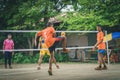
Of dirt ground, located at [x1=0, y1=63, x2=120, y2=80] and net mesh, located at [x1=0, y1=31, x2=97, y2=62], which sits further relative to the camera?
net mesh, located at [x1=0, y1=31, x2=97, y2=62]

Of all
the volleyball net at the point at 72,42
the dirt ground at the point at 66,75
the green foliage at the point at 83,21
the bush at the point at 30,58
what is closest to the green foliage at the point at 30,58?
the bush at the point at 30,58

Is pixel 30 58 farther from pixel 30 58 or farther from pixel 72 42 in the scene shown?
pixel 72 42

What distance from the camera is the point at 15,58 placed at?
70.4 feet

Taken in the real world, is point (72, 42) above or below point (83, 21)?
below

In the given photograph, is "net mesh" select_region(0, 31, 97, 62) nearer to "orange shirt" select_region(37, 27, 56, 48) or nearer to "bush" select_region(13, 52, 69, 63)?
"bush" select_region(13, 52, 69, 63)

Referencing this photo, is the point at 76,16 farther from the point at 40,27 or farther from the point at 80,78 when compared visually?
the point at 80,78

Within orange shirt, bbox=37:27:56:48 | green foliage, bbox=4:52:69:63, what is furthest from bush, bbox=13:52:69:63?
orange shirt, bbox=37:27:56:48

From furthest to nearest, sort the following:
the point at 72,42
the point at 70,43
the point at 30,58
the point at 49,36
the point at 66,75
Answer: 1. the point at 70,43
2. the point at 72,42
3. the point at 30,58
4. the point at 66,75
5. the point at 49,36

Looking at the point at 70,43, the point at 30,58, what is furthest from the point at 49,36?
the point at 70,43

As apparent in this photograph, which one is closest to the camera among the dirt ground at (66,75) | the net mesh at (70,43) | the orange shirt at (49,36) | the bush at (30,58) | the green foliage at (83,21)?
the dirt ground at (66,75)

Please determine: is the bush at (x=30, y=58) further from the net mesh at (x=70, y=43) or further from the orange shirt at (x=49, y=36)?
the orange shirt at (x=49, y=36)

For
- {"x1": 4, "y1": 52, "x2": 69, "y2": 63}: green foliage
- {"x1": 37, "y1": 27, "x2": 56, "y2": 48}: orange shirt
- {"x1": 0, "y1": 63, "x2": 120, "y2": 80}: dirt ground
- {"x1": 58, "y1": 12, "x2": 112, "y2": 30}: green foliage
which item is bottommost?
{"x1": 4, "y1": 52, "x2": 69, "y2": 63}: green foliage

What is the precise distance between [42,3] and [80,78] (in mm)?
13034

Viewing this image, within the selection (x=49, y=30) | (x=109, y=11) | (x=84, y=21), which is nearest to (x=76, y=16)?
(x=84, y=21)
